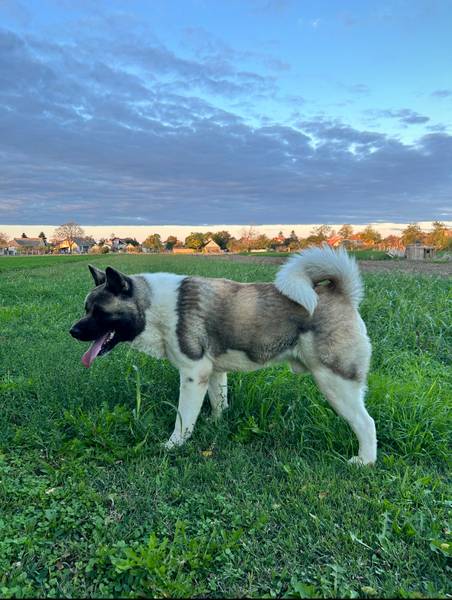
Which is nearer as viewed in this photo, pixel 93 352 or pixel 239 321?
pixel 239 321

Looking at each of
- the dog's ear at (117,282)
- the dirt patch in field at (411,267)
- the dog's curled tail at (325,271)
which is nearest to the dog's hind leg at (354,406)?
the dog's curled tail at (325,271)

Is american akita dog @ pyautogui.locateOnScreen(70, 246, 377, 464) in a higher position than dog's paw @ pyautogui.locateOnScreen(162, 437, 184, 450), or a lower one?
higher

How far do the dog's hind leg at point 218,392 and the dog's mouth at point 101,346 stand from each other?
40.3 inches

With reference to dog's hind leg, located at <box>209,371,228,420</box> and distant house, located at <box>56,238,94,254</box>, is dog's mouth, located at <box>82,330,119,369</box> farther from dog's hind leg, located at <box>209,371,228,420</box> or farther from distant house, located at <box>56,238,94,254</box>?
distant house, located at <box>56,238,94,254</box>

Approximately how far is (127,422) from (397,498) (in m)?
2.33

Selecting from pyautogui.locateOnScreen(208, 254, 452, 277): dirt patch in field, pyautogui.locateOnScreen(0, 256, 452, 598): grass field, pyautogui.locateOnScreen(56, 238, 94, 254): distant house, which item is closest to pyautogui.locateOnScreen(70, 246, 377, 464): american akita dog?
pyautogui.locateOnScreen(0, 256, 452, 598): grass field

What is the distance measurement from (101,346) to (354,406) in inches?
89.0

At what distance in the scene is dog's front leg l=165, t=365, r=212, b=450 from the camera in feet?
11.7

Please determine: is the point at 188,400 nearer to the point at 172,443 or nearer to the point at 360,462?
the point at 172,443

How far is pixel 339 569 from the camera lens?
2.25 meters

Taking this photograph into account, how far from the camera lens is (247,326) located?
11.5 feet

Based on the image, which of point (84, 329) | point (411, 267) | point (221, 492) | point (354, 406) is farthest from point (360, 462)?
point (411, 267)

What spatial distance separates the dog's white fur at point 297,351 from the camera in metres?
3.31

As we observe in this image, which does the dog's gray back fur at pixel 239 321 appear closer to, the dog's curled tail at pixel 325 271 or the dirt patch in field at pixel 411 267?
the dog's curled tail at pixel 325 271
